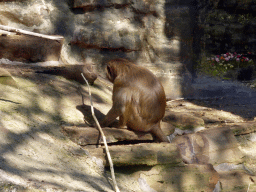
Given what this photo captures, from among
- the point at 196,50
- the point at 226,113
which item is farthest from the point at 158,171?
the point at 196,50

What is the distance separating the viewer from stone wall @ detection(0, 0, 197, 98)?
6887mm

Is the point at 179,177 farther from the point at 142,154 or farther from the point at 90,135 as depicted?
the point at 90,135

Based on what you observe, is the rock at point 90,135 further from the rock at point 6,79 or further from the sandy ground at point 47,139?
the rock at point 6,79

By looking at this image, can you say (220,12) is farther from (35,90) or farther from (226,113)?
(35,90)

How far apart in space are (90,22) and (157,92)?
3.77 meters

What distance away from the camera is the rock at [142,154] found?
12.0 feet

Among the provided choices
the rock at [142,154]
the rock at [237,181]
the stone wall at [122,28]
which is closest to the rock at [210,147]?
the rock at [237,181]

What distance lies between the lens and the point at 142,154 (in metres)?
3.70

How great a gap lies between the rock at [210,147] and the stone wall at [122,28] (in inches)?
126

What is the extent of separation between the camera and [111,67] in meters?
4.55

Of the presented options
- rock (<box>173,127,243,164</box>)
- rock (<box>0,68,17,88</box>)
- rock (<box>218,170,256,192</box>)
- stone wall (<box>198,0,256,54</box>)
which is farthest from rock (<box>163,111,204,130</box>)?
stone wall (<box>198,0,256,54</box>)

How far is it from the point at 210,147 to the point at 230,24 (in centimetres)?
475

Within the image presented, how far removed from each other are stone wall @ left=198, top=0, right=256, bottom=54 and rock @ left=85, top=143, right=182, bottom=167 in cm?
527

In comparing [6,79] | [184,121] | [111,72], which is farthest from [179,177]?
[6,79]
